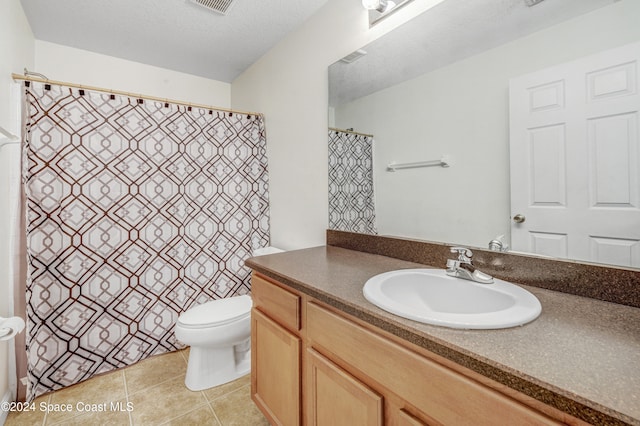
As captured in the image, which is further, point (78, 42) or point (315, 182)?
point (78, 42)

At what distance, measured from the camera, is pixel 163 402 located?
1.58 metres

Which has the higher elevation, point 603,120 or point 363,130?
point 363,130

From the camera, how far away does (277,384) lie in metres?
1.21

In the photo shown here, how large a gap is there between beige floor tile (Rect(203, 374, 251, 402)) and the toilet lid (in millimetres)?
411

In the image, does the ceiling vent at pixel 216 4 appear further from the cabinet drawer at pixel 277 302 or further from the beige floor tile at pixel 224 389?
the beige floor tile at pixel 224 389

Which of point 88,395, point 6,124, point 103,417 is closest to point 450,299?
point 103,417

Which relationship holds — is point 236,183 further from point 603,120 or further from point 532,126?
point 603,120

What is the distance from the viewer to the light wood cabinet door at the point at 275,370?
43.4 inches

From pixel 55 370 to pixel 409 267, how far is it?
209 cm

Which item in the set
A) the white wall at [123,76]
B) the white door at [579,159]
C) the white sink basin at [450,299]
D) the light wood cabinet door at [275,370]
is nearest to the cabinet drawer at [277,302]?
the light wood cabinet door at [275,370]

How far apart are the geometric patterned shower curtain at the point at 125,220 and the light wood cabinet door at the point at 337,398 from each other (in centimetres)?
146

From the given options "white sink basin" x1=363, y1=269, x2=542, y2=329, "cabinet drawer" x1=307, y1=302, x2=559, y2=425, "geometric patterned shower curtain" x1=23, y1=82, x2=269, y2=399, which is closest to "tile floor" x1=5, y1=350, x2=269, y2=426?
"geometric patterned shower curtain" x1=23, y1=82, x2=269, y2=399

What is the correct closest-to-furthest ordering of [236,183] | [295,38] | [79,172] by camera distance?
[79,172]
[295,38]
[236,183]

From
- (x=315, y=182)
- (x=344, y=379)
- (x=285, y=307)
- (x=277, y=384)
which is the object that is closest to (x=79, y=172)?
(x=315, y=182)
